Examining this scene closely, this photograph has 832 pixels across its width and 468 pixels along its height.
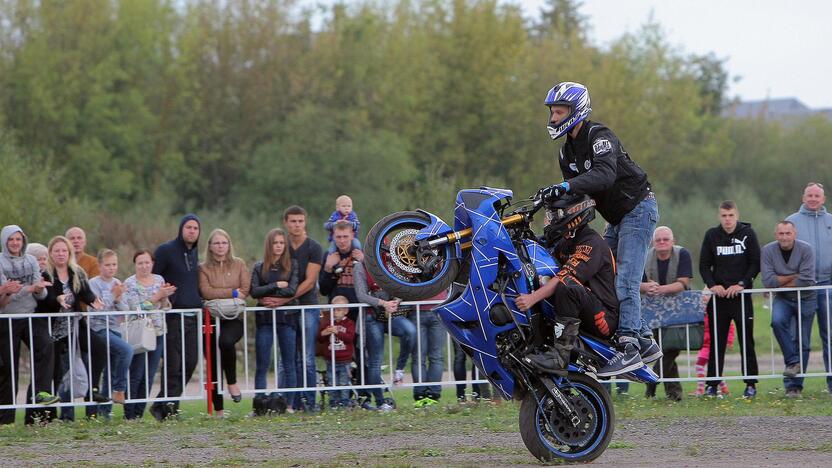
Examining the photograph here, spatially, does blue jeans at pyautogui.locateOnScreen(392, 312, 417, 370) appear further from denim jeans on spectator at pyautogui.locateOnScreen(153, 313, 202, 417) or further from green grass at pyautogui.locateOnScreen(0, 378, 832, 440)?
denim jeans on spectator at pyautogui.locateOnScreen(153, 313, 202, 417)

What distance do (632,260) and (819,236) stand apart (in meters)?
5.95

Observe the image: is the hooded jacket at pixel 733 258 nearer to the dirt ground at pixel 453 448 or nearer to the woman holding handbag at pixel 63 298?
the dirt ground at pixel 453 448

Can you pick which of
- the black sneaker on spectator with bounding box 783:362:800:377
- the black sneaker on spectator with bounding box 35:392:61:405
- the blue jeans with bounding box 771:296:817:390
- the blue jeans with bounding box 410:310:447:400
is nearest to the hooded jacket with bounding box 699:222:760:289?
the blue jeans with bounding box 771:296:817:390

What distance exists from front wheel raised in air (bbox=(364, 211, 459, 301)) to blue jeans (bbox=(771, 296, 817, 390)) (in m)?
6.69

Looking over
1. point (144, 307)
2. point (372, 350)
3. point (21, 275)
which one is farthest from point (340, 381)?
point (21, 275)

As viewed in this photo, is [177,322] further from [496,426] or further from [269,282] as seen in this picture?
[496,426]

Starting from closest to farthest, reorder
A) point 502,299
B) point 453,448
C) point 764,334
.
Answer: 1. point 502,299
2. point 453,448
3. point 764,334

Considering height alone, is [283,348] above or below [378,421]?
above

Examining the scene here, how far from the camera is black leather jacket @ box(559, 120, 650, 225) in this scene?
8.66 m

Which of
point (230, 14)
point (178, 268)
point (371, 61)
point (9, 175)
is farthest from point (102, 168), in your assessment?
point (178, 268)

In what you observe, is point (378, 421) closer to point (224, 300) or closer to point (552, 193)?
point (224, 300)

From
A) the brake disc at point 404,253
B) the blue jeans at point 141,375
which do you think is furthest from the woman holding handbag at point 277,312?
the brake disc at point 404,253

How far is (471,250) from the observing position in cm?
860

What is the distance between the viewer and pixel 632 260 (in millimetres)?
9188
